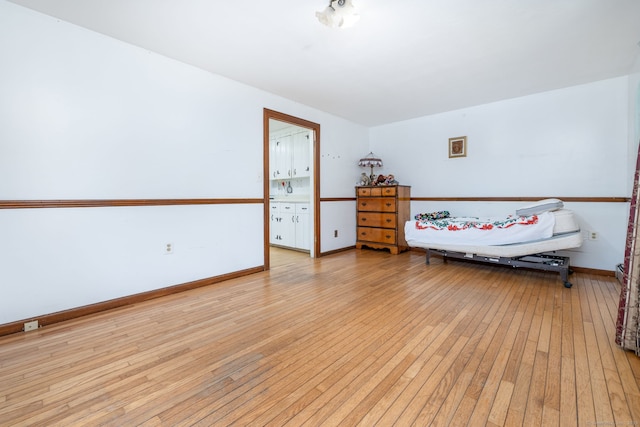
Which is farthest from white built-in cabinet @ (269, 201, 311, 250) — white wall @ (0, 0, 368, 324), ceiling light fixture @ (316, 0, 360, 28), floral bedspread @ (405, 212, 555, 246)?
ceiling light fixture @ (316, 0, 360, 28)

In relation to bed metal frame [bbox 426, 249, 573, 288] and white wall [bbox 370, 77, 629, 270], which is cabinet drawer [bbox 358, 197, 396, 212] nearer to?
white wall [bbox 370, 77, 629, 270]

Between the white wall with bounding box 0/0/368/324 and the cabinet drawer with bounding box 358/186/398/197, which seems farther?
the cabinet drawer with bounding box 358/186/398/197

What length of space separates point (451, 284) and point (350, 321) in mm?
1544

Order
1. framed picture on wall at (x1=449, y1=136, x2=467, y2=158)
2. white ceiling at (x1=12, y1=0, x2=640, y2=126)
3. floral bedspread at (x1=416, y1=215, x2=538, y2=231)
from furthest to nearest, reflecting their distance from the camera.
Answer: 1. framed picture on wall at (x1=449, y1=136, x2=467, y2=158)
2. floral bedspread at (x1=416, y1=215, x2=538, y2=231)
3. white ceiling at (x1=12, y1=0, x2=640, y2=126)

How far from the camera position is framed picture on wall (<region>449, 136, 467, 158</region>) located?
14.9 feet

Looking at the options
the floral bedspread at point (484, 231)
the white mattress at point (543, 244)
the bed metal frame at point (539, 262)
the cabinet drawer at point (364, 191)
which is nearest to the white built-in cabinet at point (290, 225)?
the cabinet drawer at point (364, 191)

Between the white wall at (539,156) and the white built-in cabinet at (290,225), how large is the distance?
2053 millimetres

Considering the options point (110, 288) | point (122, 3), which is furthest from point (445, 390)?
point (122, 3)

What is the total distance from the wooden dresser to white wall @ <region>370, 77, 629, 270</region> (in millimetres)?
525

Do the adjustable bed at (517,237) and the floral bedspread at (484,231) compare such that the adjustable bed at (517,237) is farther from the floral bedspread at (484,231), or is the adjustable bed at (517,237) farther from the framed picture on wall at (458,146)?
the framed picture on wall at (458,146)

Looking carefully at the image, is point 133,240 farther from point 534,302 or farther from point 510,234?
point 510,234

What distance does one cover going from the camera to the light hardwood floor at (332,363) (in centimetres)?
129

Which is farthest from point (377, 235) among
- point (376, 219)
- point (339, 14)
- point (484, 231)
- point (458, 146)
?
point (339, 14)

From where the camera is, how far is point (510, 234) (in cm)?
326
